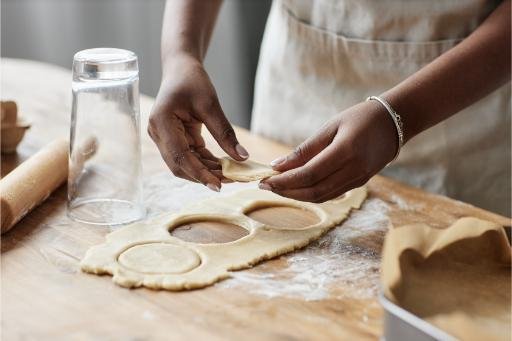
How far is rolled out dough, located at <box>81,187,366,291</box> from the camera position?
0.97 m

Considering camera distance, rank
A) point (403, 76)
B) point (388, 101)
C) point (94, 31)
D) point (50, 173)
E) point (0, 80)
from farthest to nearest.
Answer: point (94, 31) < point (0, 80) < point (403, 76) < point (50, 173) < point (388, 101)

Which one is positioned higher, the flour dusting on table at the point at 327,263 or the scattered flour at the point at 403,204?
the scattered flour at the point at 403,204

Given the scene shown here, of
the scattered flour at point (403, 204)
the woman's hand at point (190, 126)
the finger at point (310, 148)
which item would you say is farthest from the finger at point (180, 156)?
the scattered flour at point (403, 204)

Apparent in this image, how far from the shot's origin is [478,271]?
0.93 m

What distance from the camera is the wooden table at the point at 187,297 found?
857 millimetres

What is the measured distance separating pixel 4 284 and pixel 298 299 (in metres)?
0.35

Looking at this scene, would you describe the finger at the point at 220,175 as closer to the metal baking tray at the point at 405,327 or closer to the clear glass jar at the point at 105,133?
the clear glass jar at the point at 105,133

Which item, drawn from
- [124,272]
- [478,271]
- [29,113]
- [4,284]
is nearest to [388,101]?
[478,271]

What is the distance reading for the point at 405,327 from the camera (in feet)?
2.39

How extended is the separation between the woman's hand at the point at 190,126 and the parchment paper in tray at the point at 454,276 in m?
0.35

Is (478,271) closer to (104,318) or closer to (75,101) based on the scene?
(104,318)

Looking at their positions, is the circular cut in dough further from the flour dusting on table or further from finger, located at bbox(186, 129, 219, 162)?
finger, located at bbox(186, 129, 219, 162)

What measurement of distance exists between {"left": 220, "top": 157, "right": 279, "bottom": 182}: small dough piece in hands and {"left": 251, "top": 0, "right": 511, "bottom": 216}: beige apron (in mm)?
334

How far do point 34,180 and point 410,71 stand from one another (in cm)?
65
